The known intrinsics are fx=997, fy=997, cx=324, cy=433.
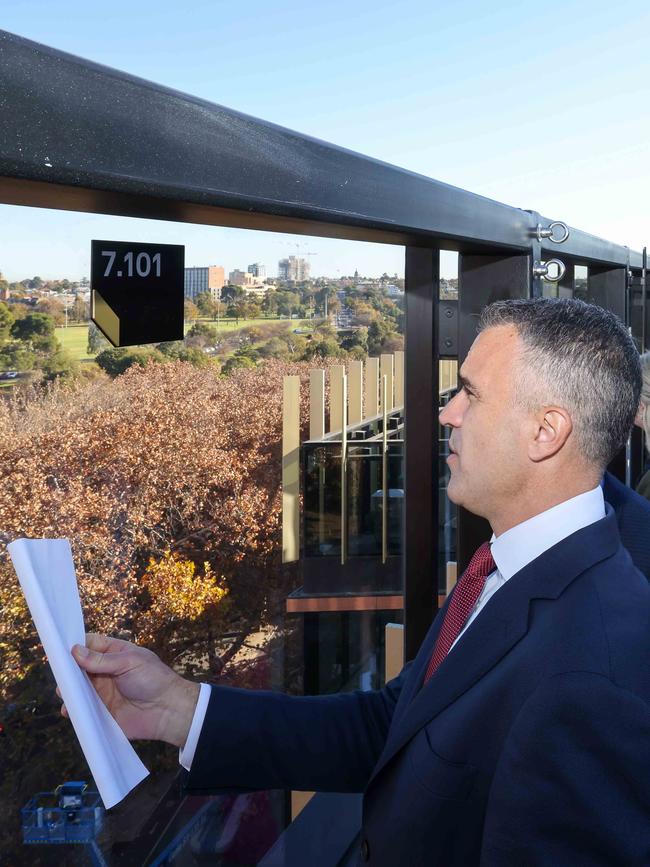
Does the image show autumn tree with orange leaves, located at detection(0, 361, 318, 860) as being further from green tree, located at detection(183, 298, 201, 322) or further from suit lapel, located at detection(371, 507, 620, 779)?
suit lapel, located at detection(371, 507, 620, 779)

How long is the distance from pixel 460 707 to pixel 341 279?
3.59 feet

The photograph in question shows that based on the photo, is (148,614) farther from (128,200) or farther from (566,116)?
(566,116)

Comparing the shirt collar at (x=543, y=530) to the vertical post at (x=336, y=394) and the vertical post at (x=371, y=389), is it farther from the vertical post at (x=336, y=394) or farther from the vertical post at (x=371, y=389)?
the vertical post at (x=371, y=389)

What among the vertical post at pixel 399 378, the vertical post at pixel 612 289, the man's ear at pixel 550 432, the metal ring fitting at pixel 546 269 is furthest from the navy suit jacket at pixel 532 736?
the vertical post at pixel 612 289

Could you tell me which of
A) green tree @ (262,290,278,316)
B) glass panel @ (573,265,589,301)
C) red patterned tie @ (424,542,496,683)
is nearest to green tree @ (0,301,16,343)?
green tree @ (262,290,278,316)

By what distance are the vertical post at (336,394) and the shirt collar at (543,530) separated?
0.86 metres

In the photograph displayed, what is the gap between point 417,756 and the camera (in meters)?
1.28

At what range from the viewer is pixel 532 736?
1.12 metres

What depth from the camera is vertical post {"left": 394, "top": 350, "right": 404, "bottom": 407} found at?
2.46m

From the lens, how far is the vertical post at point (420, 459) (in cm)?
246

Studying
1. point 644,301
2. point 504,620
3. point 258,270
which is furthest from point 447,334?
point 644,301

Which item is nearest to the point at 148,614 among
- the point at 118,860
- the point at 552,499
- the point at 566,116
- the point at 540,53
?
the point at 118,860

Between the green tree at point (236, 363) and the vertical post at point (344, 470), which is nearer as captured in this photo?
the green tree at point (236, 363)

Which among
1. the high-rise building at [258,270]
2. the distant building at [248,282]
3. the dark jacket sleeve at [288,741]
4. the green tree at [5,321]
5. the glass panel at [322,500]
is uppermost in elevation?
the high-rise building at [258,270]
